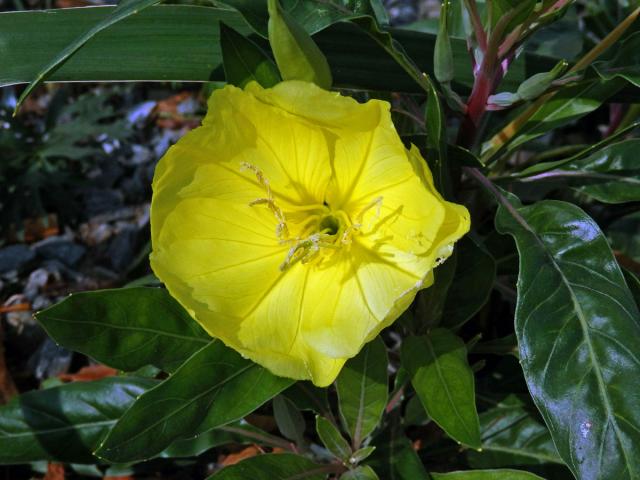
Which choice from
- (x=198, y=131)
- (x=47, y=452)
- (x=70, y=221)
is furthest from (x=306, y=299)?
(x=70, y=221)

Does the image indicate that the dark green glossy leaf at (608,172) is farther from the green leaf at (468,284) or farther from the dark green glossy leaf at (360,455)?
the dark green glossy leaf at (360,455)

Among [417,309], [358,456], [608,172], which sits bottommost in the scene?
[358,456]

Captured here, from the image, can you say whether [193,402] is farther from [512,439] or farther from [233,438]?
[512,439]

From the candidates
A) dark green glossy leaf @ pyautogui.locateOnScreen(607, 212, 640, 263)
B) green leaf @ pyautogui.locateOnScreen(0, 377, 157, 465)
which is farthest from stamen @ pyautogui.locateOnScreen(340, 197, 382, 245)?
dark green glossy leaf @ pyautogui.locateOnScreen(607, 212, 640, 263)

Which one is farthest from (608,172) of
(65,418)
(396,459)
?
(65,418)

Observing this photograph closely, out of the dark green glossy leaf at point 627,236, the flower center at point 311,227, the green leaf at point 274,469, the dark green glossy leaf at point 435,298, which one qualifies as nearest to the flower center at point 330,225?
the flower center at point 311,227

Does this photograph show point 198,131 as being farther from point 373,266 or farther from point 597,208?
point 597,208
